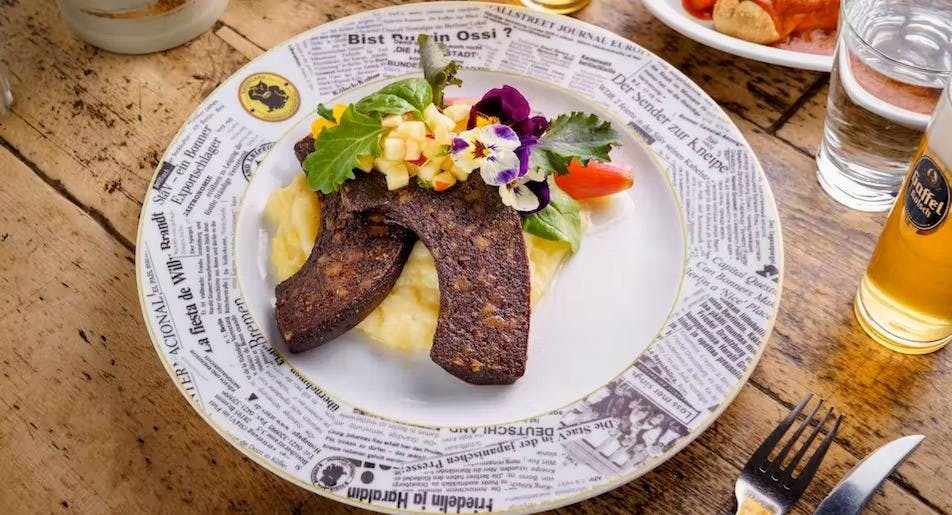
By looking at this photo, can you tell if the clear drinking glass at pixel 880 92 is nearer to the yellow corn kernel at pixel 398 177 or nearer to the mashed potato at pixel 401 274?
the mashed potato at pixel 401 274

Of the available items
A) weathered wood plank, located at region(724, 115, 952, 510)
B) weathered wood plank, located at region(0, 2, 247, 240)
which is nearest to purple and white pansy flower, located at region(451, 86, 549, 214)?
weathered wood plank, located at region(724, 115, 952, 510)

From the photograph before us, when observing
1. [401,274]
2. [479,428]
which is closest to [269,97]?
[401,274]

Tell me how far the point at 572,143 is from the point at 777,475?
0.78 m

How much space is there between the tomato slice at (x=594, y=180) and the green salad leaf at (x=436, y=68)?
326mm

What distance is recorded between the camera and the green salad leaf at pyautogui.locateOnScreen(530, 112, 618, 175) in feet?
6.35

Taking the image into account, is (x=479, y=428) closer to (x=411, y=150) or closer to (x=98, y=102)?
(x=411, y=150)

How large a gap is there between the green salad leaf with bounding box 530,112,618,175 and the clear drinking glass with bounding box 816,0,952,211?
21.1 inches

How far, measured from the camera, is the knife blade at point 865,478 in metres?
1.63

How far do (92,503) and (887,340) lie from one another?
5.43ft

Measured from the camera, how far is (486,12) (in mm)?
2332

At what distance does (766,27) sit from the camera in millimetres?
2342

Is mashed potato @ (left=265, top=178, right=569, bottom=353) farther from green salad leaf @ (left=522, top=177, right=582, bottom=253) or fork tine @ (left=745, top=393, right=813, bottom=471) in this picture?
fork tine @ (left=745, top=393, right=813, bottom=471)

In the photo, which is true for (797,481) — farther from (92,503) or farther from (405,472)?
(92,503)

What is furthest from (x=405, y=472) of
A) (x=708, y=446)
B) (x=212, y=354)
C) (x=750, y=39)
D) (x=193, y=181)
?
(x=750, y=39)
